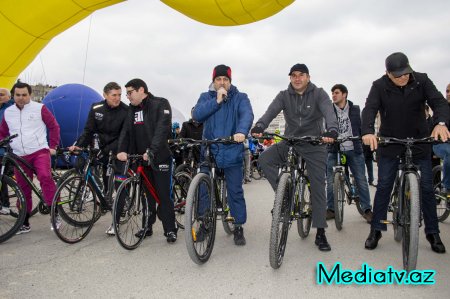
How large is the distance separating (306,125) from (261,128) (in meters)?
0.74

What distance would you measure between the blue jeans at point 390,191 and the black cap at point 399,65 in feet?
3.21

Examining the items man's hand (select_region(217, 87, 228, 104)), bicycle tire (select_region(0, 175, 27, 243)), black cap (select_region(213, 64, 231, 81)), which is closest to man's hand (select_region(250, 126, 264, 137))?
man's hand (select_region(217, 87, 228, 104))

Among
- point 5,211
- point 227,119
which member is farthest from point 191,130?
point 5,211

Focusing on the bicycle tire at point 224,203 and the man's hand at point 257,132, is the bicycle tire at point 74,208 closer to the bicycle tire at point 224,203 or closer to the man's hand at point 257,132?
the bicycle tire at point 224,203

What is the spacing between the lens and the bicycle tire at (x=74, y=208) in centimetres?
456

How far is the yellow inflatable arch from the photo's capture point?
15.5 ft

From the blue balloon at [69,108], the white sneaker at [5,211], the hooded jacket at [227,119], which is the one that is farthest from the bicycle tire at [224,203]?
the blue balloon at [69,108]

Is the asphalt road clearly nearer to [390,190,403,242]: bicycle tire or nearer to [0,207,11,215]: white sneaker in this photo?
[390,190,403,242]: bicycle tire

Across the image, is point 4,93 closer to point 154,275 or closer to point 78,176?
point 78,176

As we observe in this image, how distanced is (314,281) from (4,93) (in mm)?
5259

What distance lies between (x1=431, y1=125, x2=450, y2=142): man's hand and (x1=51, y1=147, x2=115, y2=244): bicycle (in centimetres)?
396

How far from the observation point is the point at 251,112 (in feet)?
14.8

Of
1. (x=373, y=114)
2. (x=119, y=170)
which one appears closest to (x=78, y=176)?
(x=119, y=170)

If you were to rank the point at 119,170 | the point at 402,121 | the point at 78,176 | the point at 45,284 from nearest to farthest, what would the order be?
the point at 45,284
the point at 402,121
the point at 78,176
the point at 119,170
